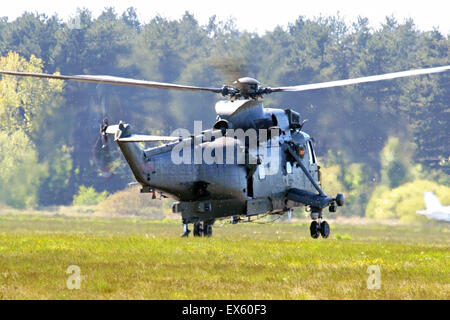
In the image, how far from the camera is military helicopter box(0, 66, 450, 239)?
78.0 feet

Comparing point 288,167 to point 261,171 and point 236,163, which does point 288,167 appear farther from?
point 236,163

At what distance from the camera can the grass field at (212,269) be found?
1440 centimetres

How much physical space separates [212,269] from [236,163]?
28.0ft

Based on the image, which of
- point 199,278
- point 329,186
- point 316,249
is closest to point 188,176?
point 316,249

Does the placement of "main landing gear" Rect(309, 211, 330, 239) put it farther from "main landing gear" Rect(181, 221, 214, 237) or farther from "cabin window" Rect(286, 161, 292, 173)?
"main landing gear" Rect(181, 221, 214, 237)

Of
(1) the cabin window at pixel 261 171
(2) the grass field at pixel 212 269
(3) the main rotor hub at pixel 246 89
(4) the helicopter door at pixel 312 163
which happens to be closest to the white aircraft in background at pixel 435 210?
(4) the helicopter door at pixel 312 163

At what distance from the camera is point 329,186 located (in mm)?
50656

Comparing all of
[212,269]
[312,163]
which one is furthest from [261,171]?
[212,269]

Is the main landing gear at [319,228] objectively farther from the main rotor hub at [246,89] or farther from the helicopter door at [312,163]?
Result: the main rotor hub at [246,89]

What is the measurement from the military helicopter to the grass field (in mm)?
1519
